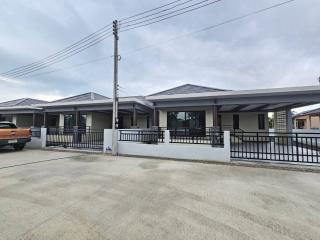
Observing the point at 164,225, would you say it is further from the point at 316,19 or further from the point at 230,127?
the point at 230,127

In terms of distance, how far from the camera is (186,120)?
41.0 feet

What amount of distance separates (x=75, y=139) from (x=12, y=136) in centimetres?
311

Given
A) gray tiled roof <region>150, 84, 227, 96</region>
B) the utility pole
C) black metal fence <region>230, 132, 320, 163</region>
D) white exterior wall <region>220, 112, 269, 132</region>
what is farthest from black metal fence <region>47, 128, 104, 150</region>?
white exterior wall <region>220, 112, 269, 132</region>

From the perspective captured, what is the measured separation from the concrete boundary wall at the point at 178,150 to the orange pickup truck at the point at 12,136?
5947mm

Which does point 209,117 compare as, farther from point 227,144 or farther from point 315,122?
point 315,122

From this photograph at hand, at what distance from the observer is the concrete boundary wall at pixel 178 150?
22.8 feet

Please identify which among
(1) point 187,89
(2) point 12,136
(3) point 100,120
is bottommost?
(2) point 12,136

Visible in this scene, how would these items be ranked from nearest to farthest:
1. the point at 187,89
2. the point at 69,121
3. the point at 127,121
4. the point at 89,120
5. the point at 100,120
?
the point at 187,89 → the point at 89,120 → the point at 69,121 → the point at 100,120 → the point at 127,121

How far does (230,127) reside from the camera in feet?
48.1

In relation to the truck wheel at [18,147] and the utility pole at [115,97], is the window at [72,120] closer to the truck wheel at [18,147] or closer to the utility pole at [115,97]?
the truck wheel at [18,147]

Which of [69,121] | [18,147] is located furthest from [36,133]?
[69,121]

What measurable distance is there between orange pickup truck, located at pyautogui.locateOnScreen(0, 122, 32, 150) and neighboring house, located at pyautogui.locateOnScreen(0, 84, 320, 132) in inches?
157

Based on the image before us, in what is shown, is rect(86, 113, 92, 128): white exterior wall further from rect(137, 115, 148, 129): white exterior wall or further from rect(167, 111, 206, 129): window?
rect(167, 111, 206, 129): window

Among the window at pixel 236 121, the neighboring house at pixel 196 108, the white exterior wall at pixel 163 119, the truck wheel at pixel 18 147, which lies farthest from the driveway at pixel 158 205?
the window at pixel 236 121
